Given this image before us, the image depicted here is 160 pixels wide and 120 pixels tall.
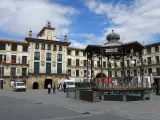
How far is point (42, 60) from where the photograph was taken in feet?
187

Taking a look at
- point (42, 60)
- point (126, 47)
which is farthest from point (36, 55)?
point (126, 47)

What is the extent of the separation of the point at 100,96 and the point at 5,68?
38154 mm

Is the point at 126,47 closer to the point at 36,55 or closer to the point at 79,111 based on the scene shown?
the point at 79,111

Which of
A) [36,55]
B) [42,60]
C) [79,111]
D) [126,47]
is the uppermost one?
[36,55]

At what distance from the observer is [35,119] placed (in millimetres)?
10211

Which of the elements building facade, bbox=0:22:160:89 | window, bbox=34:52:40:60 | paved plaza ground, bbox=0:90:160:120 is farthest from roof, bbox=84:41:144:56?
window, bbox=34:52:40:60

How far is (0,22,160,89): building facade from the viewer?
53.6 metres

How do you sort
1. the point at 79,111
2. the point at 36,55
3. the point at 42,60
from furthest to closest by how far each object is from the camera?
the point at 42,60, the point at 36,55, the point at 79,111

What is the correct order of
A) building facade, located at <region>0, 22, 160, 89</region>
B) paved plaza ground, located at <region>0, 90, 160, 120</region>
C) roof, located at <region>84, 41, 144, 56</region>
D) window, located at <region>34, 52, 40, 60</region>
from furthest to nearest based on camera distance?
window, located at <region>34, 52, 40, 60</region>, building facade, located at <region>0, 22, 160, 89</region>, roof, located at <region>84, 41, 144, 56</region>, paved plaza ground, located at <region>0, 90, 160, 120</region>

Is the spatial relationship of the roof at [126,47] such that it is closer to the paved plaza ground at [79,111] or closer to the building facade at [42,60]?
the paved plaza ground at [79,111]

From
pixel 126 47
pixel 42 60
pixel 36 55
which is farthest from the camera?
pixel 42 60

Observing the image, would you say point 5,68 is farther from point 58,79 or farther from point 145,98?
point 145,98

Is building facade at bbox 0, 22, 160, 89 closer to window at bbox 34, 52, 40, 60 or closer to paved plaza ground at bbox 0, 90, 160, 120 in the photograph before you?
window at bbox 34, 52, 40, 60

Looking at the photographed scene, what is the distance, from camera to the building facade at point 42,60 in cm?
5359
